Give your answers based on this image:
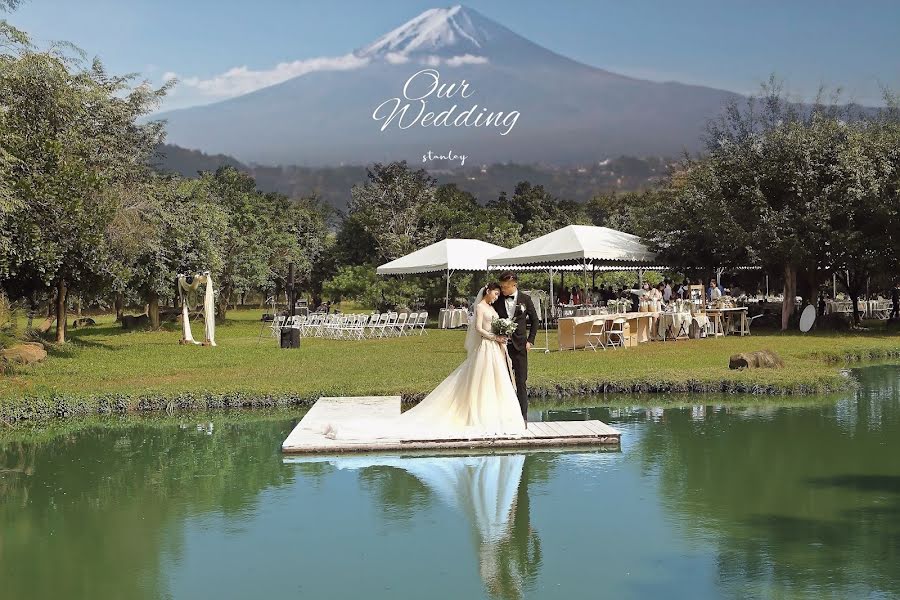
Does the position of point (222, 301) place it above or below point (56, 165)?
below

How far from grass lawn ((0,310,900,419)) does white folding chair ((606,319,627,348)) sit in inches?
22.8

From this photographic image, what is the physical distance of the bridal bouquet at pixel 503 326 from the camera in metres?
10.3

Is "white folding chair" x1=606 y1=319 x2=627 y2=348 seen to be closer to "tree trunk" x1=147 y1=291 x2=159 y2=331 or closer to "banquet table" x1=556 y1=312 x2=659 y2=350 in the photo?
"banquet table" x1=556 y1=312 x2=659 y2=350

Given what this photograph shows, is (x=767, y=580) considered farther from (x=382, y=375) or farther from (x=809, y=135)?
(x=809, y=135)

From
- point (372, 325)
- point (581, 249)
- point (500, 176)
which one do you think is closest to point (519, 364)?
point (581, 249)

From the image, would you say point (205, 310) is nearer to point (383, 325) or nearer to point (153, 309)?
point (383, 325)

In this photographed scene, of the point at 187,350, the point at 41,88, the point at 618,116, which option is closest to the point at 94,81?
the point at 41,88

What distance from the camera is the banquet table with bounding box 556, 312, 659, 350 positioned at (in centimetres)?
2045

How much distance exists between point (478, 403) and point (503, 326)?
97 centimetres

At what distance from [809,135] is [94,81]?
1743cm

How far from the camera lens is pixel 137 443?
1131cm

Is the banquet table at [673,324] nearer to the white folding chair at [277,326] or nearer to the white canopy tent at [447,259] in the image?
the white canopy tent at [447,259]

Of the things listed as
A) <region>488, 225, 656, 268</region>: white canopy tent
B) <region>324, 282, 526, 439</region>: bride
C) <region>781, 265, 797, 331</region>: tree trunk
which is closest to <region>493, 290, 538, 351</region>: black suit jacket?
<region>324, 282, 526, 439</region>: bride

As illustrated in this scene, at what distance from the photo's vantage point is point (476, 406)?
10750mm
